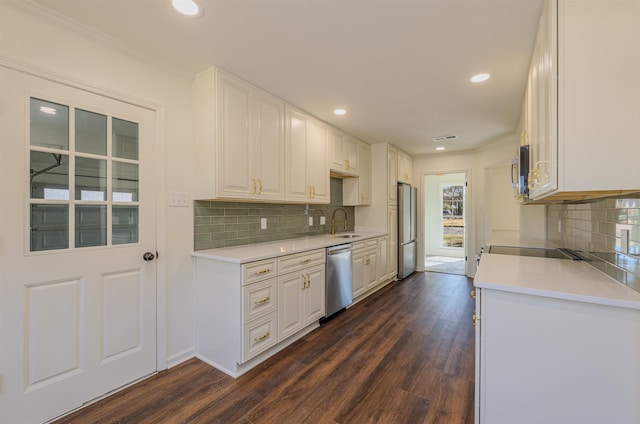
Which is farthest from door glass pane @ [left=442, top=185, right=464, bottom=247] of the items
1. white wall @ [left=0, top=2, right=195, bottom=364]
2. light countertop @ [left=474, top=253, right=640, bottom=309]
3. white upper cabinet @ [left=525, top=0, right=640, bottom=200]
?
white wall @ [left=0, top=2, right=195, bottom=364]

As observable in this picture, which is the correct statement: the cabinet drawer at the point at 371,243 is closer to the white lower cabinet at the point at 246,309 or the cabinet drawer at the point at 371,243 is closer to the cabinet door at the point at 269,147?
the white lower cabinet at the point at 246,309

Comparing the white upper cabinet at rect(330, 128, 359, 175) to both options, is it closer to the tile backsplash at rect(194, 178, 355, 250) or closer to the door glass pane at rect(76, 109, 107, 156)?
the tile backsplash at rect(194, 178, 355, 250)

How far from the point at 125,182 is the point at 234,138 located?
2.84 feet

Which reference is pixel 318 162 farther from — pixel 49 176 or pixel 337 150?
pixel 49 176

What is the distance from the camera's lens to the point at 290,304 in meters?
2.51

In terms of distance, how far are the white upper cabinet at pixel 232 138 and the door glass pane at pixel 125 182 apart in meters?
0.45

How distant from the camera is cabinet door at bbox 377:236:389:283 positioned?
4.20 meters

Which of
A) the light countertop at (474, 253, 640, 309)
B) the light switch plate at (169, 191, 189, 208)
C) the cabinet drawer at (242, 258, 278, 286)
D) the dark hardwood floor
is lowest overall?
the dark hardwood floor

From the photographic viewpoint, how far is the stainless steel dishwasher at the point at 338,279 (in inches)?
118

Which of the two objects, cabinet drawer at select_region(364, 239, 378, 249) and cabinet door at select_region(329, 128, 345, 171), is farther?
cabinet drawer at select_region(364, 239, 378, 249)

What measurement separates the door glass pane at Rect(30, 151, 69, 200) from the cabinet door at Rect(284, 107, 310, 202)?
169cm

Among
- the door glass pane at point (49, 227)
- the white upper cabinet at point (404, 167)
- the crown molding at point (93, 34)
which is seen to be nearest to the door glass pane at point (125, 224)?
the door glass pane at point (49, 227)

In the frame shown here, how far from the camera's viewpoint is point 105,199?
6.15ft

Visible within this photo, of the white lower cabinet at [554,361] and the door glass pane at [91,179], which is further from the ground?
the door glass pane at [91,179]
